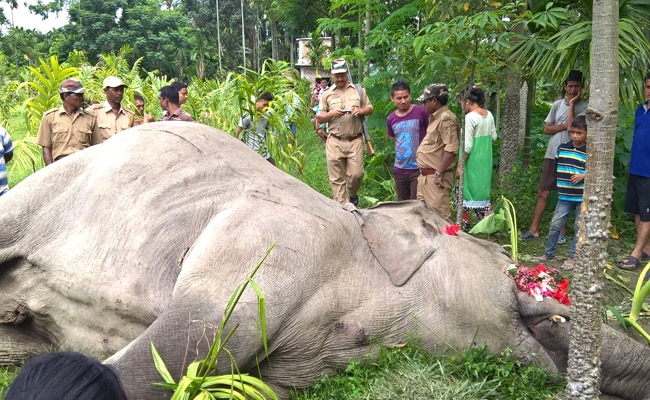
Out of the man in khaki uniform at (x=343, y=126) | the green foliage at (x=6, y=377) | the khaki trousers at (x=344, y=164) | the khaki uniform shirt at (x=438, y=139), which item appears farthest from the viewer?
the khaki trousers at (x=344, y=164)

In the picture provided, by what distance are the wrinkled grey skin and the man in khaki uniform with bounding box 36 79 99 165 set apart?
2244mm

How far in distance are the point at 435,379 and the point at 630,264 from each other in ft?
10.7

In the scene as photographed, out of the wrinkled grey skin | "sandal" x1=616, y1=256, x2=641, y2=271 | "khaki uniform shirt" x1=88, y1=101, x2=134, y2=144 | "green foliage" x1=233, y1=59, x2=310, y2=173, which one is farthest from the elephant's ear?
"khaki uniform shirt" x1=88, y1=101, x2=134, y2=144

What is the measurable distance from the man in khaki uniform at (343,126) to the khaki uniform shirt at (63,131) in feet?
8.02

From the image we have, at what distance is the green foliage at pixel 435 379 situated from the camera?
10.5 ft

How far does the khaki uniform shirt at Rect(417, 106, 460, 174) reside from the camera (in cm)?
596

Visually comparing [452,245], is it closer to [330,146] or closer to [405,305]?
[405,305]

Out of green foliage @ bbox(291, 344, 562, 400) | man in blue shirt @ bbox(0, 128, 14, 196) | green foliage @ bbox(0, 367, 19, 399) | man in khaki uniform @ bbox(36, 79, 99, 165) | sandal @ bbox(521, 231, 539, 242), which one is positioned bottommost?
green foliage @ bbox(0, 367, 19, 399)

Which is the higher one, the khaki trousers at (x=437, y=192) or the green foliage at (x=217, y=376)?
the khaki trousers at (x=437, y=192)

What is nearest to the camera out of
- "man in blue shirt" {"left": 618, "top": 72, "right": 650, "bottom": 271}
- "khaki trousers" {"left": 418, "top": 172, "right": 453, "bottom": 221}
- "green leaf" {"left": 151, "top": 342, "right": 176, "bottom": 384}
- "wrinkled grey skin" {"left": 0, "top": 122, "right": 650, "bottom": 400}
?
"green leaf" {"left": 151, "top": 342, "right": 176, "bottom": 384}

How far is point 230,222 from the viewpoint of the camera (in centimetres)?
333

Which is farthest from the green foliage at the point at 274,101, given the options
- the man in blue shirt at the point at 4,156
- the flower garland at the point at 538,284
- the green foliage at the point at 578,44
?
the flower garland at the point at 538,284

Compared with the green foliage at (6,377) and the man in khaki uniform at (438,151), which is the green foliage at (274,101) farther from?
the green foliage at (6,377)

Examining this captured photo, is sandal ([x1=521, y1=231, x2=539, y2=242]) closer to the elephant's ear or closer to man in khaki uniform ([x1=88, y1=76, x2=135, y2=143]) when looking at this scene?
the elephant's ear
